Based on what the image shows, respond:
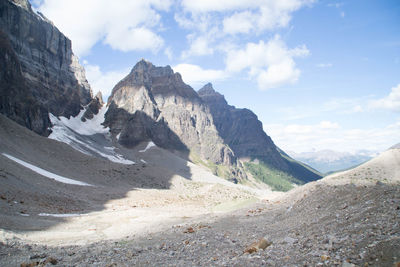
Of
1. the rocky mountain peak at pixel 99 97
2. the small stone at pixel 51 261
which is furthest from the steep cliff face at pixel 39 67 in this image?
the small stone at pixel 51 261

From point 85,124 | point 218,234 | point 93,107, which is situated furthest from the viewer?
point 93,107

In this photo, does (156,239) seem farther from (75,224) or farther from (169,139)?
(169,139)

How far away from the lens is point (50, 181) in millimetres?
41656

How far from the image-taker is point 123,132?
14775cm

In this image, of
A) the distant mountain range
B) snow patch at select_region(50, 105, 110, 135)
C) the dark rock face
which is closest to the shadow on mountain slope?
the distant mountain range

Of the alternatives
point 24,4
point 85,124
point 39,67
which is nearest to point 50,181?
point 39,67

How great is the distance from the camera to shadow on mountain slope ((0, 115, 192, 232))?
76.0ft

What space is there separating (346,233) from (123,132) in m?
146

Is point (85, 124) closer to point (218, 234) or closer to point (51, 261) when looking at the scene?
point (218, 234)

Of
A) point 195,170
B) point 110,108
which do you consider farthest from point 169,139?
point 195,170

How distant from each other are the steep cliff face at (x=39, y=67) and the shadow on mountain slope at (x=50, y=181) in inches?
1089

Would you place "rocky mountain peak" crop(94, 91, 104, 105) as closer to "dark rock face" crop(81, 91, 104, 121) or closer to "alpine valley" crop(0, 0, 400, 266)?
"dark rock face" crop(81, 91, 104, 121)

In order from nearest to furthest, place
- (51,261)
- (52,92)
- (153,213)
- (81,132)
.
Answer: (51,261) < (153,213) < (81,132) < (52,92)

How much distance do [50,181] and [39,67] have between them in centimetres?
9573
